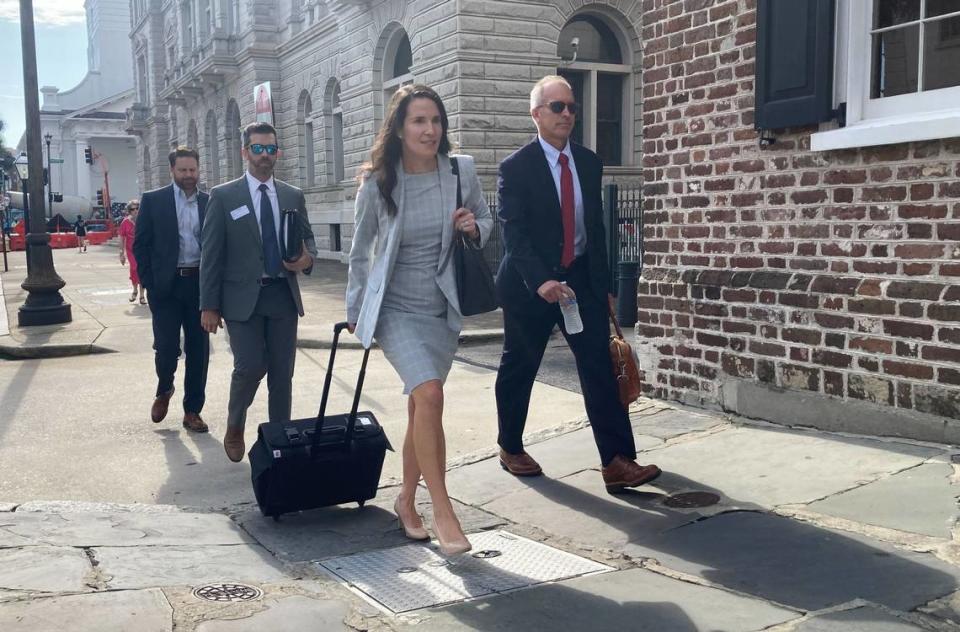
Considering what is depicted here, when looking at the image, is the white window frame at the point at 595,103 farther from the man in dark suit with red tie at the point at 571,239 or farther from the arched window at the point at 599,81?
the man in dark suit with red tie at the point at 571,239

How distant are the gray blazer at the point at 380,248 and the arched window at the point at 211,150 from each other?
36.4m

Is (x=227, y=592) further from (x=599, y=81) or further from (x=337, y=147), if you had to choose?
(x=337, y=147)

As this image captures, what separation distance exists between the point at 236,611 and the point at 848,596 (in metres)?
2.13

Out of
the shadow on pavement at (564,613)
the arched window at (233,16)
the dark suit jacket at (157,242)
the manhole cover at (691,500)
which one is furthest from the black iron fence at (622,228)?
the arched window at (233,16)

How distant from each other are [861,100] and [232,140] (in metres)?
33.8

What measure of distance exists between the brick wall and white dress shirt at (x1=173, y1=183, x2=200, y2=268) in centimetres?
324

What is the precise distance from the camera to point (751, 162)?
18.9 ft

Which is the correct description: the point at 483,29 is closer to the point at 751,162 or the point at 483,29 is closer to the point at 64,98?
the point at 751,162

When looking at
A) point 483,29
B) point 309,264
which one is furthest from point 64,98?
point 309,264

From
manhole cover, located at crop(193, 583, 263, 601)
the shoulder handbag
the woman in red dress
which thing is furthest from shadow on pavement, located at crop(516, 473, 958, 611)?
the woman in red dress

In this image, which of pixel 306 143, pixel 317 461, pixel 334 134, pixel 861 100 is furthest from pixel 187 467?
pixel 306 143

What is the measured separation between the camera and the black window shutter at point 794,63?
5227 millimetres

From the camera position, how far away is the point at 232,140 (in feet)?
120

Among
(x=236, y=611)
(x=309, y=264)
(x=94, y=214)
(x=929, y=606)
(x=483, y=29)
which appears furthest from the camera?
(x=94, y=214)
